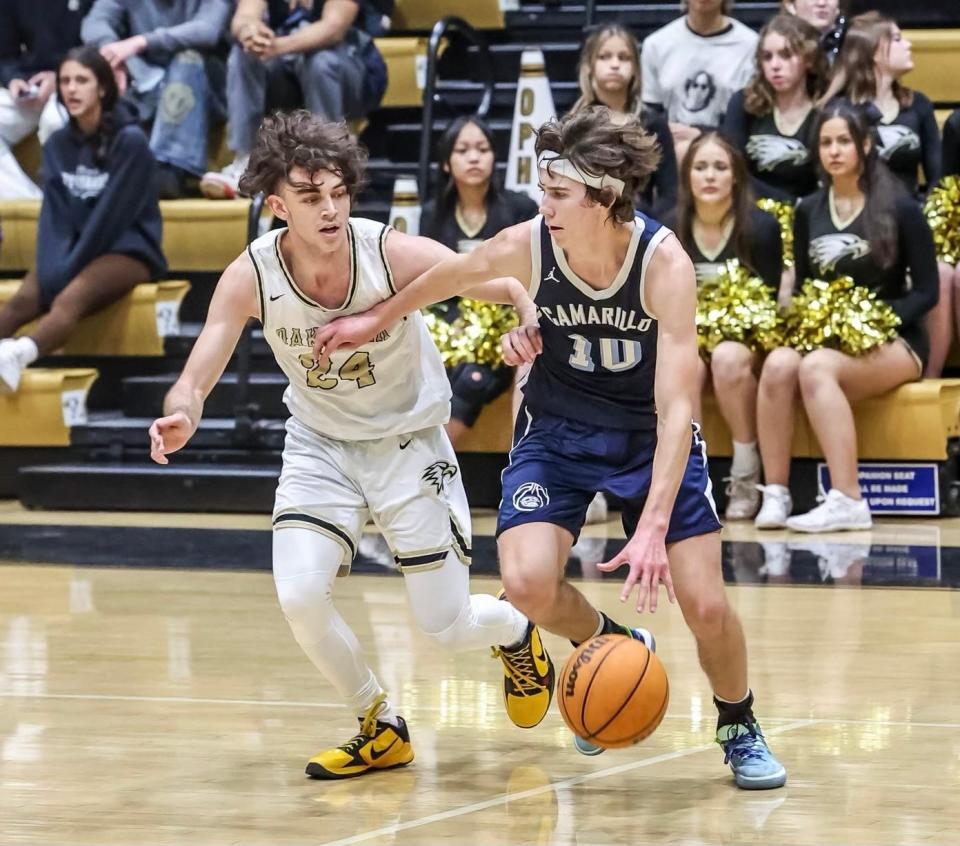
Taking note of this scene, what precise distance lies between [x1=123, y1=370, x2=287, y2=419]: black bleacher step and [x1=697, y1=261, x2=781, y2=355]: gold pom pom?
2.15 meters

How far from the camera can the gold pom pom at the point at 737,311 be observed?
7406 mm

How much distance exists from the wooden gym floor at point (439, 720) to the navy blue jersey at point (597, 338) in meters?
0.85

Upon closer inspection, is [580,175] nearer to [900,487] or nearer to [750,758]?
[750,758]

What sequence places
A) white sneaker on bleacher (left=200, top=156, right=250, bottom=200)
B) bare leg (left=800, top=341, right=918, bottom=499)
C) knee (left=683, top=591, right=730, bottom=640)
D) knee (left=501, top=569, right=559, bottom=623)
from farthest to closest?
white sneaker on bleacher (left=200, top=156, right=250, bottom=200) < bare leg (left=800, top=341, right=918, bottom=499) < knee (left=501, top=569, right=559, bottom=623) < knee (left=683, top=591, right=730, bottom=640)

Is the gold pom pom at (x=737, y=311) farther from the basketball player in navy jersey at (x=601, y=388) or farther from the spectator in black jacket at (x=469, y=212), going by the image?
the basketball player in navy jersey at (x=601, y=388)

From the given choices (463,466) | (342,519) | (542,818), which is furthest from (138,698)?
(463,466)

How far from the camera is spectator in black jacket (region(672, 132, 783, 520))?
7402 mm

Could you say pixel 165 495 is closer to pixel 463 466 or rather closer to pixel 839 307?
pixel 463 466

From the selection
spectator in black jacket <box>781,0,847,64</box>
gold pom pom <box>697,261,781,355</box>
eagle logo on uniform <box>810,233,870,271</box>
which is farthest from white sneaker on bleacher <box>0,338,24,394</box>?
spectator in black jacket <box>781,0,847,64</box>

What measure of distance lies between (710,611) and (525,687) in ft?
2.23

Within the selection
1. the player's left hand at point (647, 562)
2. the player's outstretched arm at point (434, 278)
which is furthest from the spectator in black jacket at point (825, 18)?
the player's left hand at point (647, 562)

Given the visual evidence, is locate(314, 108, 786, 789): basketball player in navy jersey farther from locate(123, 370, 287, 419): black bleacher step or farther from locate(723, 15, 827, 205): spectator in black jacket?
locate(123, 370, 287, 419): black bleacher step

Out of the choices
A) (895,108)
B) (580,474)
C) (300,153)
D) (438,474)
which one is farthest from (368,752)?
(895,108)

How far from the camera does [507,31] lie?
10039 mm
